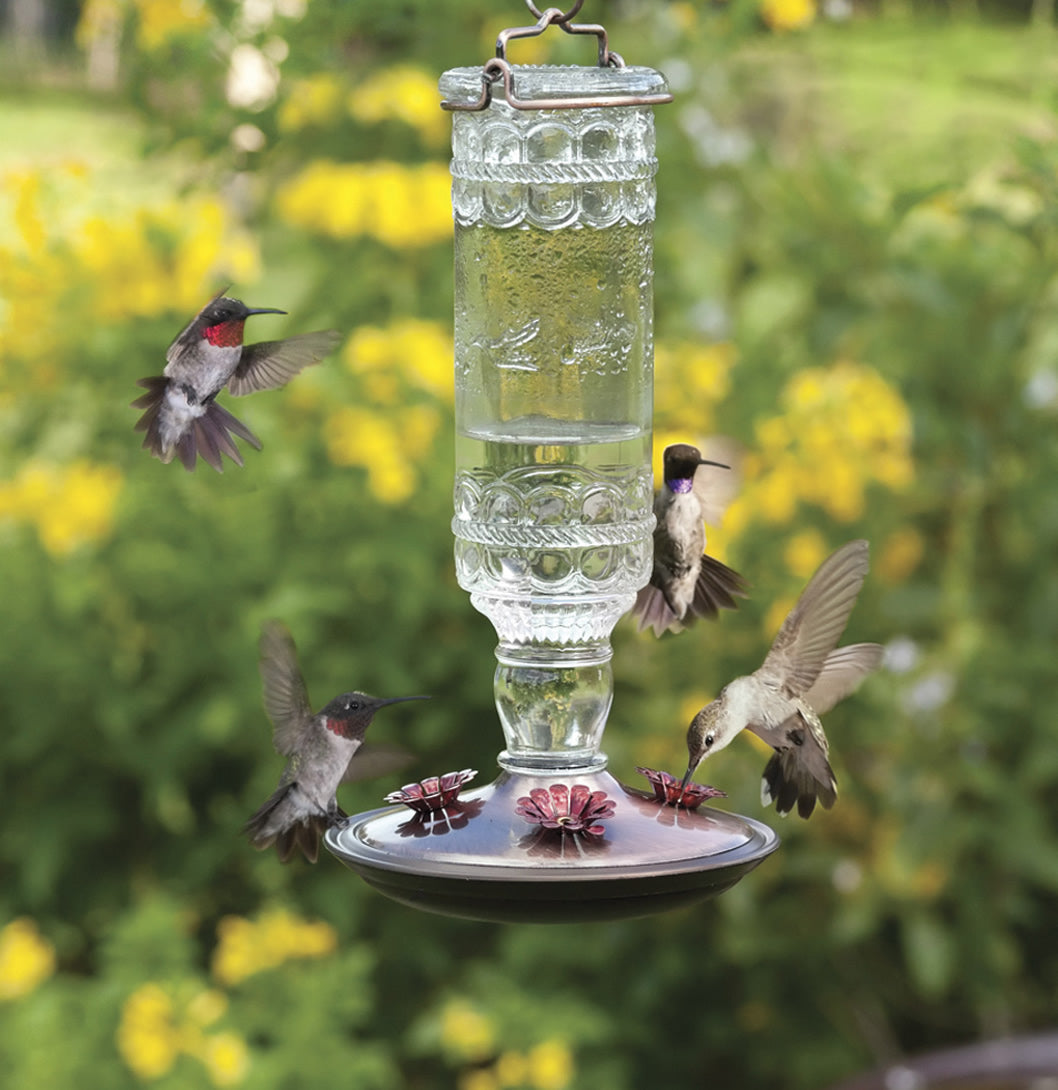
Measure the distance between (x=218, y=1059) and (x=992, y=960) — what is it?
169cm

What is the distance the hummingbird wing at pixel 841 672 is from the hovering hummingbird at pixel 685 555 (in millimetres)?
145

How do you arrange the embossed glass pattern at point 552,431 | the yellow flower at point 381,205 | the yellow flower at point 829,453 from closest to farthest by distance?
the embossed glass pattern at point 552,431, the yellow flower at point 829,453, the yellow flower at point 381,205

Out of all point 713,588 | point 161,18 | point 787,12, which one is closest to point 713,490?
point 713,588

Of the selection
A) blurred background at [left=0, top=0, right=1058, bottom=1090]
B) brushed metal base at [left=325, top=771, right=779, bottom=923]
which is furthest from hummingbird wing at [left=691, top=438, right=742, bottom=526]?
blurred background at [left=0, top=0, right=1058, bottom=1090]

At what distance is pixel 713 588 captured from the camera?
1854 mm

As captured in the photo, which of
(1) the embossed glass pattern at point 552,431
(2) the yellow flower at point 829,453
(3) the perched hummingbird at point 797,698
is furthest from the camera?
(2) the yellow flower at point 829,453

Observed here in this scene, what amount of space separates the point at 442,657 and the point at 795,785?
2346mm

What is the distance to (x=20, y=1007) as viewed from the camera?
3.56 meters

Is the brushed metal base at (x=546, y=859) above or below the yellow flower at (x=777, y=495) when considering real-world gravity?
above

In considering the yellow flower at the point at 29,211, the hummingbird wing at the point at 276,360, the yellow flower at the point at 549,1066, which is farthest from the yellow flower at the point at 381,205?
the hummingbird wing at the point at 276,360

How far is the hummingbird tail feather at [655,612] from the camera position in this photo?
5.99 feet

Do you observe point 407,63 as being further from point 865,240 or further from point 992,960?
point 992,960

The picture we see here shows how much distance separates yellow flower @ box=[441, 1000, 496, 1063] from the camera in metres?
3.66

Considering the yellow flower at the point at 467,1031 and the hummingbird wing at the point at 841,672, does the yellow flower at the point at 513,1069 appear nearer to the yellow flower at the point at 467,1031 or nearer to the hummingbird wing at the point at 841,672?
the yellow flower at the point at 467,1031
